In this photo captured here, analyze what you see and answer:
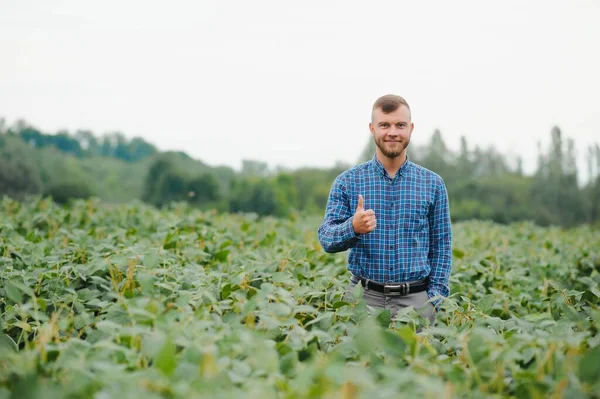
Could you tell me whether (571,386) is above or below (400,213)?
below

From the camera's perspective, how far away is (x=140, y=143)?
84.1m

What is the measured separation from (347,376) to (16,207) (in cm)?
705

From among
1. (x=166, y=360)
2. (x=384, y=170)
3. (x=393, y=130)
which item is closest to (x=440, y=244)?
(x=384, y=170)

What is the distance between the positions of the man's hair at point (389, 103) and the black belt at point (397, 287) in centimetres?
105

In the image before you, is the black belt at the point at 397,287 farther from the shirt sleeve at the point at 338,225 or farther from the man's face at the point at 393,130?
the man's face at the point at 393,130

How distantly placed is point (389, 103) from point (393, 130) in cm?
16

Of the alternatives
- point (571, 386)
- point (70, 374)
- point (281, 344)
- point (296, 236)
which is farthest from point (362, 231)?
point (296, 236)

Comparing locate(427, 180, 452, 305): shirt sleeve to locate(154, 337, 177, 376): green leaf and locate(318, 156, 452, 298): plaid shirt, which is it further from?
locate(154, 337, 177, 376): green leaf

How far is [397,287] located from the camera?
3.27 meters

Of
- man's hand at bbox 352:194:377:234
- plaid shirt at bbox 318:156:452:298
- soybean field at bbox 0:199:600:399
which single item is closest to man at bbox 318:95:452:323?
plaid shirt at bbox 318:156:452:298

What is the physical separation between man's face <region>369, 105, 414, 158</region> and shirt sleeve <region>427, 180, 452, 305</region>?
42 cm

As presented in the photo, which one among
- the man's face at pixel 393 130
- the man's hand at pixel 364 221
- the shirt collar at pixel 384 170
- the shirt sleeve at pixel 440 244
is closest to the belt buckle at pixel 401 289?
the shirt sleeve at pixel 440 244

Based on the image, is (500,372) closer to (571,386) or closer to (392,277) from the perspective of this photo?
(571,386)

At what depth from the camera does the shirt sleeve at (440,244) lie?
336 cm
